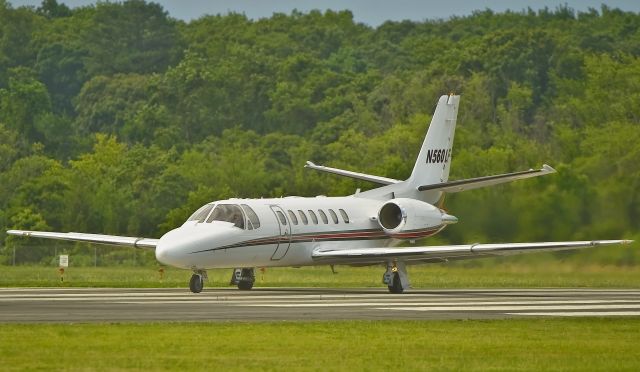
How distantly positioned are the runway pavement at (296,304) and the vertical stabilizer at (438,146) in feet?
18.1

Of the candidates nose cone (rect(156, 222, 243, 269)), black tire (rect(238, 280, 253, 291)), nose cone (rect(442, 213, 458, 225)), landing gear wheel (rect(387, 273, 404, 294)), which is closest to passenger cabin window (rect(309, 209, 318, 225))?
black tire (rect(238, 280, 253, 291))

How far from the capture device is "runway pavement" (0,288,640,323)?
29219mm

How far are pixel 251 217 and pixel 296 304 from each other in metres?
7.17

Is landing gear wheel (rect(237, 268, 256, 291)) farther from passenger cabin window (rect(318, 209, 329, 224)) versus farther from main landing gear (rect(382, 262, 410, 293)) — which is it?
main landing gear (rect(382, 262, 410, 293))

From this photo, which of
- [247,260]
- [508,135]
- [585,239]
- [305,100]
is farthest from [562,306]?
[305,100]

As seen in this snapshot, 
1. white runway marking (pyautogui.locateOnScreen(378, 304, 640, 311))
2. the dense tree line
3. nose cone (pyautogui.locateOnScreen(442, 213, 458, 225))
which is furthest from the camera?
the dense tree line

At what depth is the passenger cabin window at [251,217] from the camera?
1591 inches

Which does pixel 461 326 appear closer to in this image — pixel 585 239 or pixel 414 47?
pixel 585 239

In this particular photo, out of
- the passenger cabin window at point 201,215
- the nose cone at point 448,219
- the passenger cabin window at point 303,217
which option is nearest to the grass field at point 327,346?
the passenger cabin window at point 201,215

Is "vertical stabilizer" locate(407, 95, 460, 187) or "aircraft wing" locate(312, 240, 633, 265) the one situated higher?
"vertical stabilizer" locate(407, 95, 460, 187)

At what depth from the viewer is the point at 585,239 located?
4616 centimetres

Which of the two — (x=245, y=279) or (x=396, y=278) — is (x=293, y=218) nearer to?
(x=245, y=279)

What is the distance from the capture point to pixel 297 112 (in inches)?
5231

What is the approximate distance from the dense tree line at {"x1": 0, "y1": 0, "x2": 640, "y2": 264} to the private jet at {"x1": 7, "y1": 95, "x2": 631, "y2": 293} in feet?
9.29
